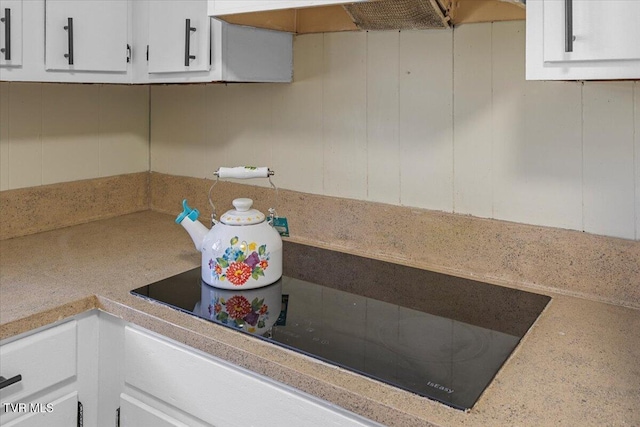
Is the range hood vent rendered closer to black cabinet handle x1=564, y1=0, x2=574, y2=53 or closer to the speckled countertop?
black cabinet handle x1=564, y1=0, x2=574, y2=53

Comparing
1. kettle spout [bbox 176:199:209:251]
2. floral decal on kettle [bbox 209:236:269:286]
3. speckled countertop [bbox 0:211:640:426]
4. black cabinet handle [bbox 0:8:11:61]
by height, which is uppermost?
black cabinet handle [bbox 0:8:11:61]

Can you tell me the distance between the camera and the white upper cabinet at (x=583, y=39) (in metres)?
0.88

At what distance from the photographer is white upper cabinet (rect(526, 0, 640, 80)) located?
2.89 ft

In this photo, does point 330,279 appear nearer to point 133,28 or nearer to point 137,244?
point 137,244

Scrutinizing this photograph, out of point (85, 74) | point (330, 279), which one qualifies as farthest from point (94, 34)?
point (330, 279)

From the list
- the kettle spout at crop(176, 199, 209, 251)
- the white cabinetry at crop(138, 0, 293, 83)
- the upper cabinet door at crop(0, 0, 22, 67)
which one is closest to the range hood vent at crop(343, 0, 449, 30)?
the white cabinetry at crop(138, 0, 293, 83)

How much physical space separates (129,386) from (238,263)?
0.37 metres

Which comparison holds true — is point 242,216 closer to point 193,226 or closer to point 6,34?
point 193,226

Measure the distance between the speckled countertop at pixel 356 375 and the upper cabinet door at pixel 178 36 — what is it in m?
0.54

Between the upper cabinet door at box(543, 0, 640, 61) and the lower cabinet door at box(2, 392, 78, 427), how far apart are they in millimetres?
1220

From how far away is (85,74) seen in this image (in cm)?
153

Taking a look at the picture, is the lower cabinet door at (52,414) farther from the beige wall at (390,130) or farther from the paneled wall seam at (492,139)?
the paneled wall seam at (492,139)

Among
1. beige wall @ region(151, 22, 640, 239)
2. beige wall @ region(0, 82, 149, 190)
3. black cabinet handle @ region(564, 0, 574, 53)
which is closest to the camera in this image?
black cabinet handle @ region(564, 0, 574, 53)

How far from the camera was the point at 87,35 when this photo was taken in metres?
1.51
